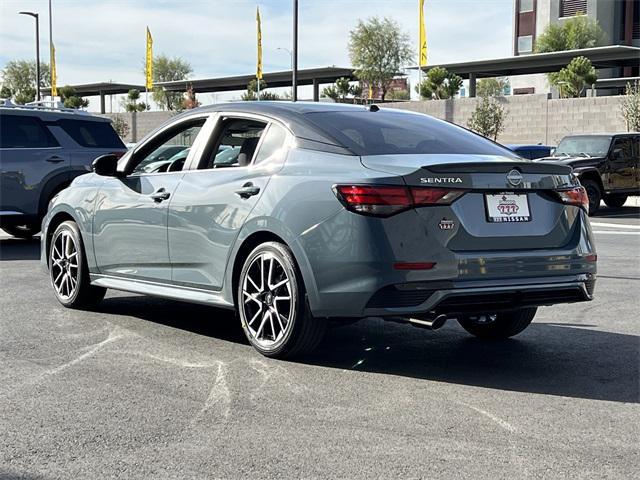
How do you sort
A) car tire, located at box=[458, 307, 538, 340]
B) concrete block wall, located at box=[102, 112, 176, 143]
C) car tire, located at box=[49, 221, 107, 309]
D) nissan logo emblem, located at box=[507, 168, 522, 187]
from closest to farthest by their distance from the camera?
1. nissan logo emblem, located at box=[507, 168, 522, 187]
2. car tire, located at box=[458, 307, 538, 340]
3. car tire, located at box=[49, 221, 107, 309]
4. concrete block wall, located at box=[102, 112, 176, 143]

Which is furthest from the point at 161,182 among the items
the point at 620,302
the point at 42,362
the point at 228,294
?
the point at 620,302

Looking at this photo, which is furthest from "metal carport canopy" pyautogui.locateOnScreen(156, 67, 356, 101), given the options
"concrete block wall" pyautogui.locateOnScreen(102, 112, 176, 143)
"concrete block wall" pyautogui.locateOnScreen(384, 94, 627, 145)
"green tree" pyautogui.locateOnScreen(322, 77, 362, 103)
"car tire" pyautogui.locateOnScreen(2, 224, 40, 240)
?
"car tire" pyautogui.locateOnScreen(2, 224, 40, 240)

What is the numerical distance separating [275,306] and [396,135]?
4.39 ft

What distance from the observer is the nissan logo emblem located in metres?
5.49

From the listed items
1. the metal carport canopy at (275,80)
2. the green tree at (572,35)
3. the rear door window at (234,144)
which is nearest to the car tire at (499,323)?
the rear door window at (234,144)

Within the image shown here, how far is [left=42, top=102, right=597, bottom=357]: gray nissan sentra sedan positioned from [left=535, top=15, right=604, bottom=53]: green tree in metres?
65.1

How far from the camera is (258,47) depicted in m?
52.6

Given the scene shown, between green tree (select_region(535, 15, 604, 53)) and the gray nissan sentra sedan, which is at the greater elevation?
green tree (select_region(535, 15, 604, 53))

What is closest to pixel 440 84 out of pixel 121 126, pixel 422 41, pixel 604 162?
pixel 422 41

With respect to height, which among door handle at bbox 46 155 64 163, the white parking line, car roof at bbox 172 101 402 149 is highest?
car roof at bbox 172 101 402 149

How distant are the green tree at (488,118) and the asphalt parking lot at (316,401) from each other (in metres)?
37.8

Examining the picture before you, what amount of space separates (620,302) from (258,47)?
45953 mm

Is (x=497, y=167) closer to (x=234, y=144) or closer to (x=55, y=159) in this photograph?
(x=234, y=144)

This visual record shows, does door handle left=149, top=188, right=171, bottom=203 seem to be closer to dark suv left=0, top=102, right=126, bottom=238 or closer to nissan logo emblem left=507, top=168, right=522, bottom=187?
nissan logo emblem left=507, top=168, right=522, bottom=187
